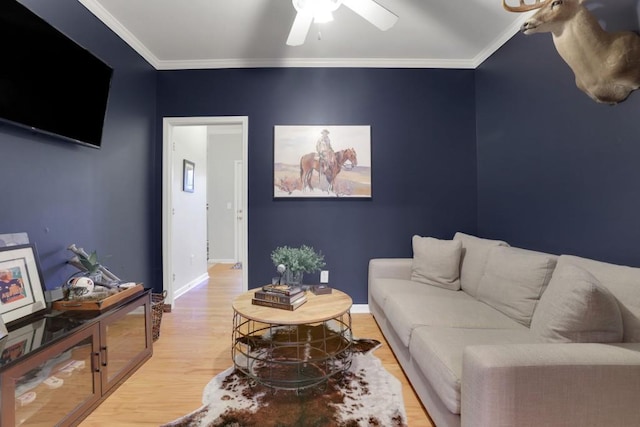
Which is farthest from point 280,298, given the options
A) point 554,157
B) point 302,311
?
point 554,157

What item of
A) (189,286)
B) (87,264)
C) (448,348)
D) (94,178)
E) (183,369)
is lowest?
(183,369)

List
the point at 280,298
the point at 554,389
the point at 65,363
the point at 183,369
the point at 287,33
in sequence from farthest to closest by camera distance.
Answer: the point at 287,33
the point at 183,369
the point at 280,298
the point at 65,363
the point at 554,389

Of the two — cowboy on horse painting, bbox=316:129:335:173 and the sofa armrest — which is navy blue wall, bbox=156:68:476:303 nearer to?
cowboy on horse painting, bbox=316:129:335:173

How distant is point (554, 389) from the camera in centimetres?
101

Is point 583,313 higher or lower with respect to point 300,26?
lower

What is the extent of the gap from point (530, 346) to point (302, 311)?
46.5 inches

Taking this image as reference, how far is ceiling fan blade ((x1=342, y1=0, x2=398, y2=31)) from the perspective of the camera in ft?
5.50

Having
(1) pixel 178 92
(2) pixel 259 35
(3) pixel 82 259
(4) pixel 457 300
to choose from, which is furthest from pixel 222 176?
(4) pixel 457 300

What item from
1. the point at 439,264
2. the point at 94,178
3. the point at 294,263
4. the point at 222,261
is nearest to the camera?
the point at 294,263

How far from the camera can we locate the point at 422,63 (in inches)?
121

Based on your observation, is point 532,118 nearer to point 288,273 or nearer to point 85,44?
point 288,273

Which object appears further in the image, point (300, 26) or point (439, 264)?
point (439, 264)

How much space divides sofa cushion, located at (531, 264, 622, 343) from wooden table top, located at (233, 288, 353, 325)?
1.08m

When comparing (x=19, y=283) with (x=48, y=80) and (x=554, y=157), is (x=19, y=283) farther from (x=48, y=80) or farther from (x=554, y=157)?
(x=554, y=157)
